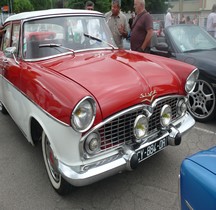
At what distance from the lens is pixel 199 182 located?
1429 millimetres

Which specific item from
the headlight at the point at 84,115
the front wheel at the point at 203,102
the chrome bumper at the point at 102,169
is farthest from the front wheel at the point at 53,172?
the front wheel at the point at 203,102

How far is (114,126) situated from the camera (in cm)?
249

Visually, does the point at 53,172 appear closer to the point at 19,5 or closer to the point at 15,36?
the point at 15,36

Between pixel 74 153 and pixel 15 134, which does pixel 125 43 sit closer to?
pixel 15 134

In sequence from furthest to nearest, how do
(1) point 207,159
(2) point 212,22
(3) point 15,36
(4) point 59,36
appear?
(2) point 212,22
(3) point 15,36
(4) point 59,36
(1) point 207,159

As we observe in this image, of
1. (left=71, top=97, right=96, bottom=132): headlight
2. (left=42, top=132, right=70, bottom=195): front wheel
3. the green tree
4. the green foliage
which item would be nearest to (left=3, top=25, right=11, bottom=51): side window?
(left=42, top=132, right=70, bottom=195): front wheel

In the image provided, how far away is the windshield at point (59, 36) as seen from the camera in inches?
131

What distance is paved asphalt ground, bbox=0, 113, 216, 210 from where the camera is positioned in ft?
8.68

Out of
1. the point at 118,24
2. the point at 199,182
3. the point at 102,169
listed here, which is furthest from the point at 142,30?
the point at 199,182

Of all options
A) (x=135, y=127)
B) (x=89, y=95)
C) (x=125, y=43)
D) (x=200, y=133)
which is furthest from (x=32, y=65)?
(x=125, y=43)

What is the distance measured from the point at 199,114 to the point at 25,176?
9.12ft

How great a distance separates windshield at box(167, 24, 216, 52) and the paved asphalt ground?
6.30 ft

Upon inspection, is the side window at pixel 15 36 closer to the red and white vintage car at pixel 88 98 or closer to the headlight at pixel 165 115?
the red and white vintage car at pixel 88 98

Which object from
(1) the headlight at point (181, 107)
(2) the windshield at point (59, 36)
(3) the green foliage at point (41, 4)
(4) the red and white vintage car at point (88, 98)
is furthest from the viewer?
(3) the green foliage at point (41, 4)
